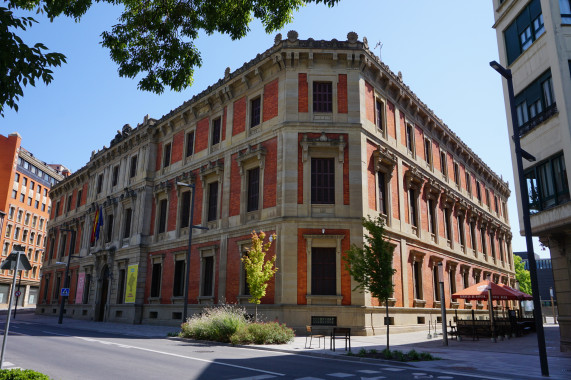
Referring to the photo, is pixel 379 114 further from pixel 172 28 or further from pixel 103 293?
pixel 103 293

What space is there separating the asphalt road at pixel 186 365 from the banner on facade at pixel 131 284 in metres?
17.6

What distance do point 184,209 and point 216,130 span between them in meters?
6.41

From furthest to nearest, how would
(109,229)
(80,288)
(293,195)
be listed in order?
(80,288), (109,229), (293,195)

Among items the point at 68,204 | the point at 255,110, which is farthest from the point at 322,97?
the point at 68,204

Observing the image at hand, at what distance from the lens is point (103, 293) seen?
119 ft

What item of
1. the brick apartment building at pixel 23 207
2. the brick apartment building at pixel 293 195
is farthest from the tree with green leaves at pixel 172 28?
the brick apartment building at pixel 23 207

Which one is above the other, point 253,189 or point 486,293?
point 253,189

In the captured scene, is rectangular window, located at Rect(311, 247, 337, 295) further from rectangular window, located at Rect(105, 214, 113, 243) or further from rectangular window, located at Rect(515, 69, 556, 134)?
rectangular window, located at Rect(105, 214, 113, 243)

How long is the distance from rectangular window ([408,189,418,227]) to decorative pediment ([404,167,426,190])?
0.51 metres

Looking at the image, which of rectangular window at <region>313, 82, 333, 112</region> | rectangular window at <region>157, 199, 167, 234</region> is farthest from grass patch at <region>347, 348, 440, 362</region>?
rectangular window at <region>157, 199, 167, 234</region>

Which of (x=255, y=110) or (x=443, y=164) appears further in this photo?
(x=443, y=164)

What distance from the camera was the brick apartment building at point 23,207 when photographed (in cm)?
6412

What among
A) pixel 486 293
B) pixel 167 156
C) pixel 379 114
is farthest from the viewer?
pixel 167 156

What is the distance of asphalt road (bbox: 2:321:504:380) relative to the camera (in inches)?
362
